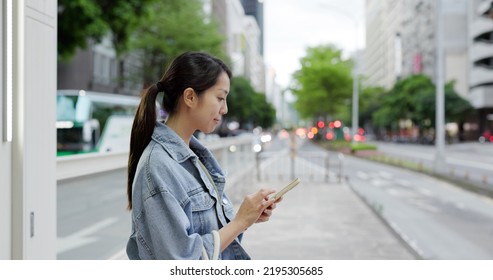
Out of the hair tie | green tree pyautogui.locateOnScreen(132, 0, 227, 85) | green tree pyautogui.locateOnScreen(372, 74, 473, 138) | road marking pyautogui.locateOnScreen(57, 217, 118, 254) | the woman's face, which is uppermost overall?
green tree pyautogui.locateOnScreen(132, 0, 227, 85)

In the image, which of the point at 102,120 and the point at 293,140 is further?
the point at 102,120

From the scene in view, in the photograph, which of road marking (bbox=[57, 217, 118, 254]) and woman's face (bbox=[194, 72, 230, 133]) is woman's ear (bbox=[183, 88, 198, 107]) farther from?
road marking (bbox=[57, 217, 118, 254])

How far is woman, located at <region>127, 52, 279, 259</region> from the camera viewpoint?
1419 mm

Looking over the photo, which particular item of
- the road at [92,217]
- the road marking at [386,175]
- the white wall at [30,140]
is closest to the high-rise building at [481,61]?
the road marking at [386,175]

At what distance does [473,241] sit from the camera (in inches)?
272

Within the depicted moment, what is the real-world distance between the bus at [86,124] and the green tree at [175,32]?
6.53 meters

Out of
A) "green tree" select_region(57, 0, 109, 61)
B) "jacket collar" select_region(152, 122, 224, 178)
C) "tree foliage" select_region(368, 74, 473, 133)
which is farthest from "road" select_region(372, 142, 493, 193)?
"tree foliage" select_region(368, 74, 473, 133)

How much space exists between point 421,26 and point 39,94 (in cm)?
6934

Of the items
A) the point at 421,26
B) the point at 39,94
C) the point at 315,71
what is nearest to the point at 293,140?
the point at 39,94

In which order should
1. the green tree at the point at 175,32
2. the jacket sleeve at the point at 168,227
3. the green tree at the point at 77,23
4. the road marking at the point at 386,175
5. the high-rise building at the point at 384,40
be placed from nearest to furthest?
the jacket sleeve at the point at 168,227 < the green tree at the point at 77,23 < the road marking at the point at 386,175 < the green tree at the point at 175,32 < the high-rise building at the point at 384,40

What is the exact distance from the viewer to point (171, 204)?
4.60 feet

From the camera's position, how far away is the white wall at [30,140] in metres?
2.18

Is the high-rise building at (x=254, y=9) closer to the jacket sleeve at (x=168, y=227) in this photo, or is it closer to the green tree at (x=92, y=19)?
the green tree at (x=92, y=19)

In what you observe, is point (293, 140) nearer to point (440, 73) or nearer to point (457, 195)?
point (440, 73)
